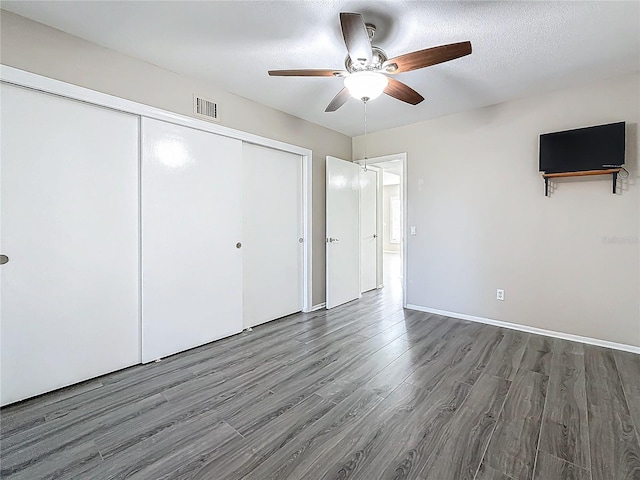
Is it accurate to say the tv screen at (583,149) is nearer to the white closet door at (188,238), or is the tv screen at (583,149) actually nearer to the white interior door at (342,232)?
the white interior door at (342,232)

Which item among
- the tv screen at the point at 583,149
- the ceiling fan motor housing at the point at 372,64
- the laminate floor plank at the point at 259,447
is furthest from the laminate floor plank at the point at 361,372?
the tv screen at the point at 583,149

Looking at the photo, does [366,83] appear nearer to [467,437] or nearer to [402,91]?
[402,91]

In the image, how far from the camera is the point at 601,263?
2.97 meters

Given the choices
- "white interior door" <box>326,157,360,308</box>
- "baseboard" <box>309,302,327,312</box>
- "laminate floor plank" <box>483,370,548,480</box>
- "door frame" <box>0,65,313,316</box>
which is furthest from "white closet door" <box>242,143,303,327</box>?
"laminate floor plank" <box>483,370,548,480</box>

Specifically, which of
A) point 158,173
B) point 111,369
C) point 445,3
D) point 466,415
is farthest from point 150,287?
point 445,3

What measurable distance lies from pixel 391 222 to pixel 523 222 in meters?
7.16

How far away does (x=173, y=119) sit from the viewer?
2.74 meters

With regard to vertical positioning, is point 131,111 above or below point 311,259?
above

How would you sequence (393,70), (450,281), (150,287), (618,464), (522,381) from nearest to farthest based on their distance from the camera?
1. (618,464)
2. (393,70)
3. (522,381)
4. (150,287)
5. (450,281)

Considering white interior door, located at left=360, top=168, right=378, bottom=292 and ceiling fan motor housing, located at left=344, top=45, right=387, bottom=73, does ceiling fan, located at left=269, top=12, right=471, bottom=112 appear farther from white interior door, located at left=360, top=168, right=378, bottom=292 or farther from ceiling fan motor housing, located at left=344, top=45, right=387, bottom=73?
white interior door, located at left=360, top=168, right=378, bottom=292

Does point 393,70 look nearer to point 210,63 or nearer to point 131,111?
point 210,63

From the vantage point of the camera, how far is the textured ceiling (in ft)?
6.37

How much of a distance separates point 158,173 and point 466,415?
295cm

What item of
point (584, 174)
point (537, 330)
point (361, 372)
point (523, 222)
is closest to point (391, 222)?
point (523, 222)
